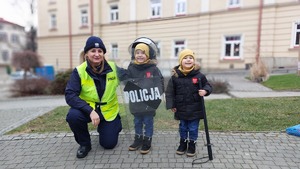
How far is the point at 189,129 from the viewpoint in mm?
3297

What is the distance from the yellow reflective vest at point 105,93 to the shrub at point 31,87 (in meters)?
7.97

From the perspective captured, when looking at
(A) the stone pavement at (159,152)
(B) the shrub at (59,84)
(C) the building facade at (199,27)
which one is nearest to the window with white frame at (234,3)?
(C) the building facade at (199,27)

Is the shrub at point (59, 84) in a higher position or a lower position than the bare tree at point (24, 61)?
lower

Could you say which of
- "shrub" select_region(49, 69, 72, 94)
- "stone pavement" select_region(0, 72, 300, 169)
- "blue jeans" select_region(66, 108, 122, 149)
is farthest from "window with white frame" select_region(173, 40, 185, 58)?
"blue jeans" select_region(66, 108, 122, 149)

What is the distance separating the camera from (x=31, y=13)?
106 feet

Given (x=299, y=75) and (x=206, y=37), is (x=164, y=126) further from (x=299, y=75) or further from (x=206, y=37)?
(x=206, y=37)

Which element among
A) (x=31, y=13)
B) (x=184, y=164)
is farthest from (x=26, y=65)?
(x=31, y=13)

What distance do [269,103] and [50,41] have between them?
25248 mm

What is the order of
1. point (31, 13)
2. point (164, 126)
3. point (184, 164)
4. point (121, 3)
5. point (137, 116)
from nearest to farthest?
point (184, 164), point (137, 116), point (164, 126), point (121, 3), point (31, 13)

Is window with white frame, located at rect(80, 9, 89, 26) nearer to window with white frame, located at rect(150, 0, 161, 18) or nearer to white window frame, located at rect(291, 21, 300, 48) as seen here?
window with white frame, located at rect(150, 0, 161, 18)

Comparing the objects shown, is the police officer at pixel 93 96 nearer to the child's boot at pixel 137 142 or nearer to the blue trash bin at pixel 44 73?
the child's boot at pixel 137 142

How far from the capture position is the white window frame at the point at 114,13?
21.9m

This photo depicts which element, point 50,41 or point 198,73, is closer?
point 198,73

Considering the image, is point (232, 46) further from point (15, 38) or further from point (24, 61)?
point (15, 38)
